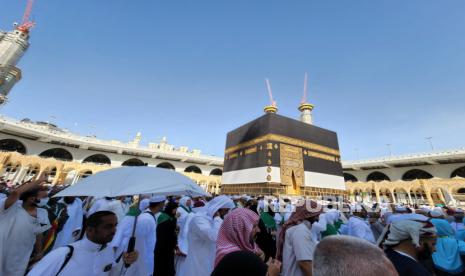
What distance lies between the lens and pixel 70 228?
11.2ft

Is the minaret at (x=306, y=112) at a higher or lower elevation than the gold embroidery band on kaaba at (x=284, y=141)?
higher

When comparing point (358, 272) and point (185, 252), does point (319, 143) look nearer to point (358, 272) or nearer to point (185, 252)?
point (185, 252)

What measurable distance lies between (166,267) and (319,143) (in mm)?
21033

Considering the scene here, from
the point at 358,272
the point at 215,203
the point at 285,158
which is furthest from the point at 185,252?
the point at 285,158

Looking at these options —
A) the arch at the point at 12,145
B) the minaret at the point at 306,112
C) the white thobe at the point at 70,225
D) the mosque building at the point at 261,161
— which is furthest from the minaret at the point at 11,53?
the minaret at the point at 306,112

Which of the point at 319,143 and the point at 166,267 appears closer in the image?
the point at 166,267

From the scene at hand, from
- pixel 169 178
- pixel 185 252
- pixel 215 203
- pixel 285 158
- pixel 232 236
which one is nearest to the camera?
pixel 232 236

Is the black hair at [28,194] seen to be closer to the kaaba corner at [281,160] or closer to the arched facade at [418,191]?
the kaaba corner at [281,160]

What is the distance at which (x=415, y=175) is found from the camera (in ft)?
94.9

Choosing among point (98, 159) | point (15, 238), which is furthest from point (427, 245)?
point (98, 159)

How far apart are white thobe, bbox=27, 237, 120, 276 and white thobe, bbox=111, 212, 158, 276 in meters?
0.66

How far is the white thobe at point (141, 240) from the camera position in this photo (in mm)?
2111

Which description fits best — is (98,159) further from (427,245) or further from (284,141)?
(427,245)

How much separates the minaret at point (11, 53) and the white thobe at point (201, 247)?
3433cm
